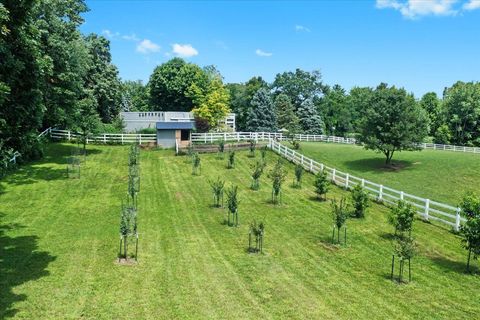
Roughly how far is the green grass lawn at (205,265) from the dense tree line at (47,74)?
4.12m

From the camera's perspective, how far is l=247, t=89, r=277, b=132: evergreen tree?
79.4 metres

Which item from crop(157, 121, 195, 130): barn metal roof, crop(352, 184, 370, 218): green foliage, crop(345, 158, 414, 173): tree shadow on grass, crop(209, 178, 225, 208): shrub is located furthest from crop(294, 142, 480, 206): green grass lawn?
crop(209, 178, 225, 208): shrub

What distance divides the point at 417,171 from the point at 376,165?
14.5 feet

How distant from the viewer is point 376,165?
39531mm

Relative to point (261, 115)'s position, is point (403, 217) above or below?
below

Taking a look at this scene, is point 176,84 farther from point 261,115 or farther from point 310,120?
point 310,120

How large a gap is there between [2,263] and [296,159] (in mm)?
27396

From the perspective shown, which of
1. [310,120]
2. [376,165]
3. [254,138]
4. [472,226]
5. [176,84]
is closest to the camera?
[472,226]

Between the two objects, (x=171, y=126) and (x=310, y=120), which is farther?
(x=310, y=120)

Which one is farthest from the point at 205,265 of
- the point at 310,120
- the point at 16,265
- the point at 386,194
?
the point at 310,120

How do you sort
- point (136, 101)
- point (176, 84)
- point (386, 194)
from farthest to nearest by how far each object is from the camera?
point (136, 101) < point (176, 84) < point (386, 194)

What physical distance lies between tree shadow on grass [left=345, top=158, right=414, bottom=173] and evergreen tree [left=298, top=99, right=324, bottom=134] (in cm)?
4449

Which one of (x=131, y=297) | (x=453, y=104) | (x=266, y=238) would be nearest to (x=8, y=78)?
(x=131, y=297)

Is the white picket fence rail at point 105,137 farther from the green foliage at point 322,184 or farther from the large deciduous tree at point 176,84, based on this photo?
the large deciduous tree at point 176,84
